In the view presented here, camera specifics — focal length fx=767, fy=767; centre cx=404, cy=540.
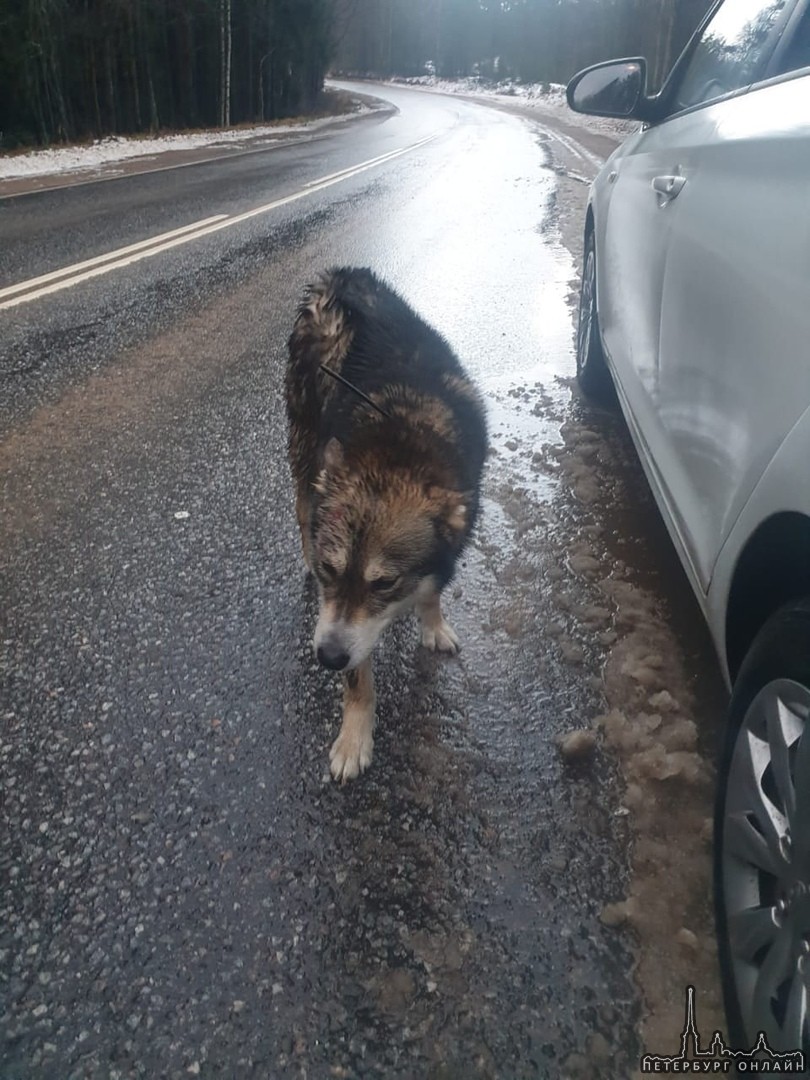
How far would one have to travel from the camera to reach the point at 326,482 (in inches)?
105

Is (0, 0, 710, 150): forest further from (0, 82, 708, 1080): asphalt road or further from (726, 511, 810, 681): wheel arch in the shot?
(726, 511, 810, 681): wheel arch

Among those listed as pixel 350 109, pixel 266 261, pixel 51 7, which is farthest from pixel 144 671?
pixel 350 109

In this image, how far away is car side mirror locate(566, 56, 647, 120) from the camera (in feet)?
13.6

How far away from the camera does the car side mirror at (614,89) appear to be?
416 centimetres

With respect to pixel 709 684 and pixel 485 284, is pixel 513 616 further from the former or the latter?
pixel 485 284

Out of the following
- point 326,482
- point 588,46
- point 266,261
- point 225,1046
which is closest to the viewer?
point 225,1046

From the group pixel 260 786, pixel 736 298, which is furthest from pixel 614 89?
pixel 260 786

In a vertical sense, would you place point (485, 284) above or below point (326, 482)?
below

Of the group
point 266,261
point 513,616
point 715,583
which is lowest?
point 266,261

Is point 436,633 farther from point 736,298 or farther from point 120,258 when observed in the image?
point 120,258

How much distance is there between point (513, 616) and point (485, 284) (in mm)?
5962

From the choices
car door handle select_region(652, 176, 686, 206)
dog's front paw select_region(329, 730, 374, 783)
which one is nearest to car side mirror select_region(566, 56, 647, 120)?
car door handle select_region(652, 176, 686, 206)

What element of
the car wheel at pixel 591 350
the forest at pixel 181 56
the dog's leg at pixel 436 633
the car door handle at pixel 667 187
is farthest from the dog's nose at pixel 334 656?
the forest at pixel 181 56

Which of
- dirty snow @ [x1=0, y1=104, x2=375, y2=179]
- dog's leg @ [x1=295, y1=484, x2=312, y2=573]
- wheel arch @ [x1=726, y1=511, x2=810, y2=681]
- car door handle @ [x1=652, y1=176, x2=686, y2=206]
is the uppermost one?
car door handle @ [x1=652, y1=176, x2=686, y2=206]
